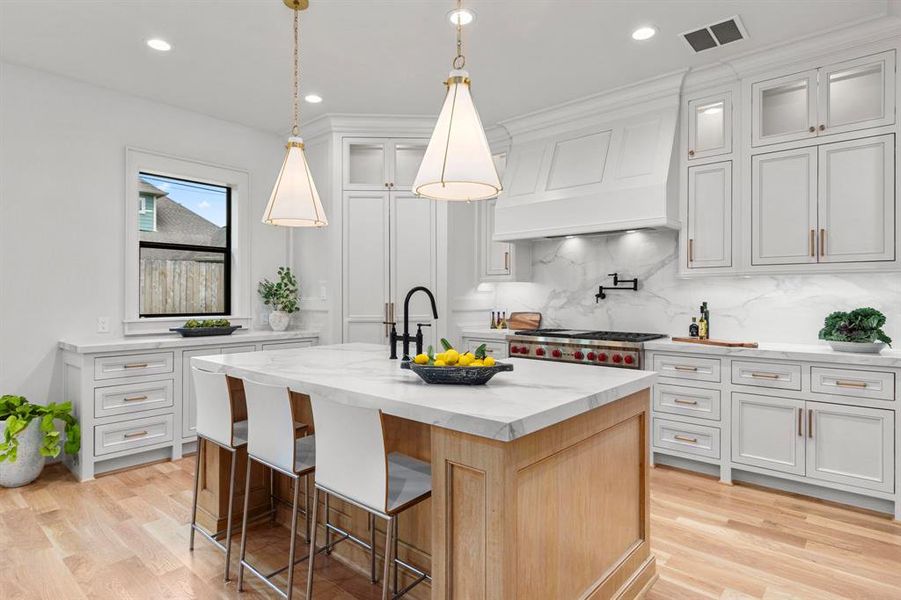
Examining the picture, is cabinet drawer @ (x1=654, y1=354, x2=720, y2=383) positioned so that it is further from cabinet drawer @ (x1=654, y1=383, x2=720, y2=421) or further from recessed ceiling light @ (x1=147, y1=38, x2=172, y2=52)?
recessed ceiling light @ (x1=147, y1=38, x2=172, y2=52)

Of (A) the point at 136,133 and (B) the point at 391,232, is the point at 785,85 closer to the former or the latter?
(B) the point at 391,232

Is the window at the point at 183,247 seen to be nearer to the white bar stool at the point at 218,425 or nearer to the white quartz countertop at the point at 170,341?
the white quartz countertop at the point at 170,341

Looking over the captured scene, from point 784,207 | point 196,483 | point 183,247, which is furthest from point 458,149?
point 183,247

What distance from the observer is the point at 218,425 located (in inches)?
95.0

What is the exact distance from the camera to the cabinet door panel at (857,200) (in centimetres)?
306

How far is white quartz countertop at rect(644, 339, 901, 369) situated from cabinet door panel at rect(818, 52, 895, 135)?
139cm

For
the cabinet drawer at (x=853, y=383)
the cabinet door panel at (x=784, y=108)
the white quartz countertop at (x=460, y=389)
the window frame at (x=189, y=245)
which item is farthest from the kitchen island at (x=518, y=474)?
the cabinet door panel at (x=784, y=108)

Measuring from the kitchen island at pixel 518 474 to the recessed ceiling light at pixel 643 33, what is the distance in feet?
7.20

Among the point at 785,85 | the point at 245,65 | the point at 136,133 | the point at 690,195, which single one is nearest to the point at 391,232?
the point at 245,65

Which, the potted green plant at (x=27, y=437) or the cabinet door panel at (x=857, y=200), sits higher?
the cabinet door panel at (x=857, y=200)

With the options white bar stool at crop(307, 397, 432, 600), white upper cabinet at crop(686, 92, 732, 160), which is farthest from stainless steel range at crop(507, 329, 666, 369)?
white bar stool at crop(307, 397, 432, 600)

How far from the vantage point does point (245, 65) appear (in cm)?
365

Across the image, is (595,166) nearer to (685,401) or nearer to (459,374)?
(685,401)

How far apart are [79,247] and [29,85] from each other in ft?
3.91
